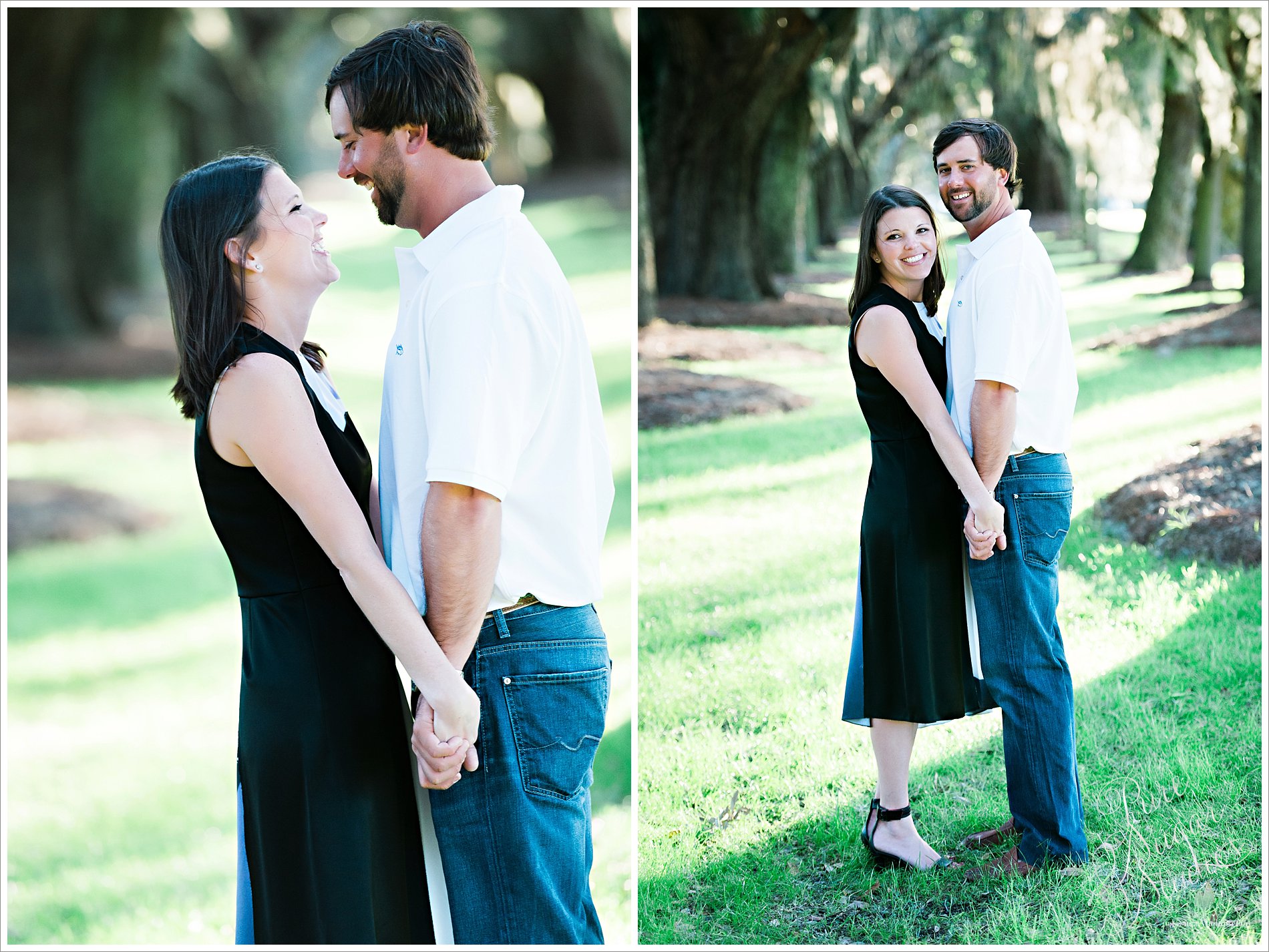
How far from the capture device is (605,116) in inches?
986

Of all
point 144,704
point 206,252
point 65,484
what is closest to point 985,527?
point 206,252

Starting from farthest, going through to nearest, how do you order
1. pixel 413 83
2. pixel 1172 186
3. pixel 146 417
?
pixel 146 417, pixel 1172 186, pixel 413 83

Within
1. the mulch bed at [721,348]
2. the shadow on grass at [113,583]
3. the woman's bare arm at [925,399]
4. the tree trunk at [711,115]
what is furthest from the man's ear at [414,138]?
the shadow on grass at [113,583]

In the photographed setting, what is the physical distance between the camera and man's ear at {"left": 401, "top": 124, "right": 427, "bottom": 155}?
1.81 m

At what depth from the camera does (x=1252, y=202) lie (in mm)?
4586

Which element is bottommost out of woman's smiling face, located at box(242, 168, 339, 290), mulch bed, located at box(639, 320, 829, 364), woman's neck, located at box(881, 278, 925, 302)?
mulch bed, located at box(639, 320, 829, 364)

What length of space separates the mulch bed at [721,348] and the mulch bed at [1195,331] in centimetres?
114

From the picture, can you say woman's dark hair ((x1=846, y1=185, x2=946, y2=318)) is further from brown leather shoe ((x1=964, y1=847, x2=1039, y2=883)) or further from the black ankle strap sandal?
brown leather shoe ((x1=964, y1=847, x2=1039, y2=883))

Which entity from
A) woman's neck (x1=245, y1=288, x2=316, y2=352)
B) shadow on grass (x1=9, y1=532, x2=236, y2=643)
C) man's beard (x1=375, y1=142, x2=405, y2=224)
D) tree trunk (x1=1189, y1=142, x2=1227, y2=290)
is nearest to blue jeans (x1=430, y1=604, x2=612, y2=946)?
woman's neck (x1=245, y1=288, x2=316, y2=352)

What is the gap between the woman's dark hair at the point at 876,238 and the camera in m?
2.61

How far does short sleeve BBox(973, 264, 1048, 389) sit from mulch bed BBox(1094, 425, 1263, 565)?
1330 mm

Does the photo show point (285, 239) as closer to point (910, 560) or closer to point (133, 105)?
point (910, 560)

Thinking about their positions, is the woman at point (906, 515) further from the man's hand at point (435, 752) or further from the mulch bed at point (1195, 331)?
the mulch bed at point (1195, 331)

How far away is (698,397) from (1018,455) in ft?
7.06
